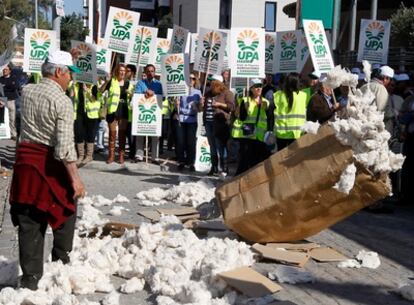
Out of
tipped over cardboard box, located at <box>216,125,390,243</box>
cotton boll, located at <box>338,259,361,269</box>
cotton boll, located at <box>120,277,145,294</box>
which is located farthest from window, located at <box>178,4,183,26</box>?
cotton boll, located at <box>120,277,145,294</box>

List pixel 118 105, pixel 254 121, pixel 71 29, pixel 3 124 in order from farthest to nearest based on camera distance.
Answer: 1. pixel 71 29
2. pixel 118 105
3. pixel 3 124
4. pixel 254 121

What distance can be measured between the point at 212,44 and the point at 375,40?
10.5 ft

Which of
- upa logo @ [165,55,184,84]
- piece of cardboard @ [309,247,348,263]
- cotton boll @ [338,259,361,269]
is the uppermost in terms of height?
upa logo @ [165,55,184,84]

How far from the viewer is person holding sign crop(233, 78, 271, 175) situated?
11516 mm

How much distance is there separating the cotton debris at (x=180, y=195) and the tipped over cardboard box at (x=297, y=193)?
259 centimetres

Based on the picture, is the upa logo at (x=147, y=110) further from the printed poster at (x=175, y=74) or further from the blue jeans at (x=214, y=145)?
the blue jeans at (x=214, y=145)

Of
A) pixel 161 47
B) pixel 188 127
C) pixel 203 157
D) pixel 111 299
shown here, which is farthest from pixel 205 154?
pixel 111 299

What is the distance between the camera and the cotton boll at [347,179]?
6266mm

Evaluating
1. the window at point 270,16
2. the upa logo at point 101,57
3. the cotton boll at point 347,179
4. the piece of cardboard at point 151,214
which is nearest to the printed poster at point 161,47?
the upa logo at point 101,57

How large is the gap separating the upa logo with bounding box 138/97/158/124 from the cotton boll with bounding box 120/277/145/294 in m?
7.56

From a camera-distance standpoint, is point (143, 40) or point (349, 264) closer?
point (349, 264)

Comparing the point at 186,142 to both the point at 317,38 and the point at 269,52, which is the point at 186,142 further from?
the point at 317,38

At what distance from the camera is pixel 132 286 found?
241 inches

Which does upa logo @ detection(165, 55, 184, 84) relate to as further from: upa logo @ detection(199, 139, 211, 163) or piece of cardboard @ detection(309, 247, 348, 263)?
piece of cardboard @ detection(309, 247, 348, 263)
